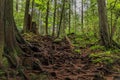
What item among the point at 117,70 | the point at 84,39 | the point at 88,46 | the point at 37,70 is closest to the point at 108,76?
the point at 117,70

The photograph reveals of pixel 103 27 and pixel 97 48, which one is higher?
pixel 103 27

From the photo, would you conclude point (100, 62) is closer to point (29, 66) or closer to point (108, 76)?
point (108, 76)

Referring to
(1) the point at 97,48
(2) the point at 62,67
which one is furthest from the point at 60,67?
(1) the point at 97,48

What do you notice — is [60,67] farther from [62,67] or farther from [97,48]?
[97,48]

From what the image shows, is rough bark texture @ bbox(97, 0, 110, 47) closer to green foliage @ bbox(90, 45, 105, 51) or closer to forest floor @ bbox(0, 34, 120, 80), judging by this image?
green foliage @ bbox(90, 45, 105, 51)

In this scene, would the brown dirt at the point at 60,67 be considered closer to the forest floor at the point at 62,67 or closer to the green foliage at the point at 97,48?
the forest floor at the point at 62,67

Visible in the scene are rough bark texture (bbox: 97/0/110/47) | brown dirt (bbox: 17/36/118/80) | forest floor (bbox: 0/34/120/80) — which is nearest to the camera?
forest floor (bbox: 0/34/120/80)

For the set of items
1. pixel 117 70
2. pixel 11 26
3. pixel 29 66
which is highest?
pixel 11 26

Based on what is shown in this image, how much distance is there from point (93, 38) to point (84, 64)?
8847 millimetres

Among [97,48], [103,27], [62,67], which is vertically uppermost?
[103,27]

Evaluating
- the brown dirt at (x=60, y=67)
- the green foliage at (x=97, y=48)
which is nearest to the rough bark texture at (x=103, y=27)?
the green foliage at (x=97, y=48)

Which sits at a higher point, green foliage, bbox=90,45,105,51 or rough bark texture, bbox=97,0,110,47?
rough bark texture, bbox=97,0,110,47

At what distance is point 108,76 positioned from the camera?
10312mm

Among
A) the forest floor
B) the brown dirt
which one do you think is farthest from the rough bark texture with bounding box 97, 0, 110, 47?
the brown dirt
